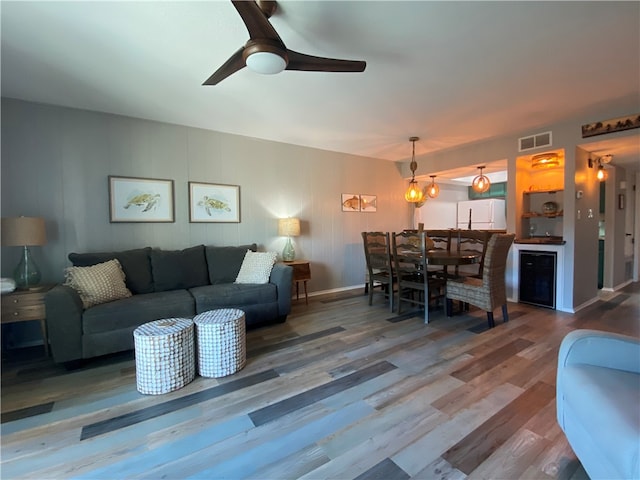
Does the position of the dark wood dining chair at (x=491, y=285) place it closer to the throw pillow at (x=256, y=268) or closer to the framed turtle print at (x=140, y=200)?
the throw pillow at (x=256, y=268)

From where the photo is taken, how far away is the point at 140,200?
3.47 meters

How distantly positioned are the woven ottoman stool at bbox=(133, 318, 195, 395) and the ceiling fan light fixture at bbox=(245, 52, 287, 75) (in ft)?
6.11

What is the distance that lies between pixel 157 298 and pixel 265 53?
238 centimetres

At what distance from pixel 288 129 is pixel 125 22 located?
224 centimetres

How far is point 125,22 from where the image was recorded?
1.81 m

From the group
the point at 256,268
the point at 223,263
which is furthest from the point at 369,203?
the point at 223,263

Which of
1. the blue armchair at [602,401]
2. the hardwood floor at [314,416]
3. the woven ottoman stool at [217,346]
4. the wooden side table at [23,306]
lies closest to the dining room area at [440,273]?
the hardwood floor at [314,416]

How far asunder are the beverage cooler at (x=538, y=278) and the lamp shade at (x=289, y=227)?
10.9 ft

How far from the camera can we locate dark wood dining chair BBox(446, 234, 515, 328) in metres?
3.04

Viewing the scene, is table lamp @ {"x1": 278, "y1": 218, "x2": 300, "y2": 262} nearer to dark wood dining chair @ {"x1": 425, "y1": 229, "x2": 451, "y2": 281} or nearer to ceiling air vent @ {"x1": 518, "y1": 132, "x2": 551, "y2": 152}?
dark wood dining chair @ {"x1": 425, "y1": 229, "x2": 451, "y2": 281}

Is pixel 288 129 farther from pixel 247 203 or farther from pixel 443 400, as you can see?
pixel 443 400

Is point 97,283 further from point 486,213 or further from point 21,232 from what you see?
point 486,213

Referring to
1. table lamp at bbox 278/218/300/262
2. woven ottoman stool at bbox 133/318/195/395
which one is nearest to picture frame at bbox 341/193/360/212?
table lamp at bbox 278/218/300/262

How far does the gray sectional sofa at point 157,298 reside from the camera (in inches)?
90.0
